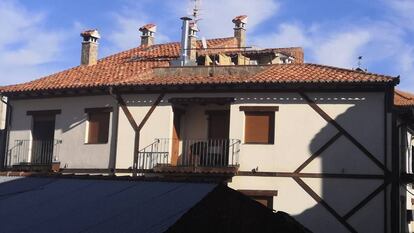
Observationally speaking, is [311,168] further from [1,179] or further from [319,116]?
[1,179]

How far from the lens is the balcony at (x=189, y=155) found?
65.5ft

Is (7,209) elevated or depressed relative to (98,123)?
depressed

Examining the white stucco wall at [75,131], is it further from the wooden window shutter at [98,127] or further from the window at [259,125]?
the window at [259,125]

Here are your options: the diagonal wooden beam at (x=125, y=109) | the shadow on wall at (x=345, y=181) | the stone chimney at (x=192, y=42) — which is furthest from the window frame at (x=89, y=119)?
the shadow on wall at (x=345, y=181)

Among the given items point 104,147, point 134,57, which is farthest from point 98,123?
point 134,57

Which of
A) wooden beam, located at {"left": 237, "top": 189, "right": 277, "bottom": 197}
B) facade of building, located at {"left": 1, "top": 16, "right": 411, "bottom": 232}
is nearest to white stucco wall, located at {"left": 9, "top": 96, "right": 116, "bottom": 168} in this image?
facade of building, located at {"left": 1, "top": 16, "right": 411, "bottom": 232}

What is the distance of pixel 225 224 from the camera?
34.7ft

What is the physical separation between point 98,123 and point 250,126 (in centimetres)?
532

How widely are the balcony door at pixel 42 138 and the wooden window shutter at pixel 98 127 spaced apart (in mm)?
1669

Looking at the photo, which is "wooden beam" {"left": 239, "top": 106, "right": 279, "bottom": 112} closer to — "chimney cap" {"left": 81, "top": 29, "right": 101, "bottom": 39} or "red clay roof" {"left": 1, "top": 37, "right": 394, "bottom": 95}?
"red clay roof" {"left": 1, "top": 37, "right": 394, "bottom": 95}

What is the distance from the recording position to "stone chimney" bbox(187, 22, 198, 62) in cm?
2400

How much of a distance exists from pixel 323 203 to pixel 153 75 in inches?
291

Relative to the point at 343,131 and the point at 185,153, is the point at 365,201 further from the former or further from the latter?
the point at 185,153

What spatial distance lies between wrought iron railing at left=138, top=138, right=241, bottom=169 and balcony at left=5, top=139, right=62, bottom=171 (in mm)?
3516
